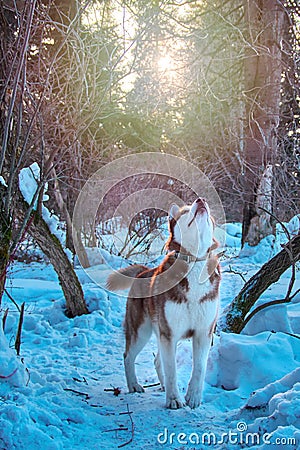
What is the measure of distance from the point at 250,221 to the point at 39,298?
21.1ft

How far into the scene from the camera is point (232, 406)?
11.6 feet

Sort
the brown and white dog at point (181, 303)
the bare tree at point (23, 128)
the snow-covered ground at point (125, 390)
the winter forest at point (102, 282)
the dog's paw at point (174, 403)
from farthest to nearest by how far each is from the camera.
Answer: the brown and white dog at point (181, 303)
the dog's paw at point (174, 403)
the bare tree at point (23, 128)
the winter forest at point (102, 282)
the snow-covered ground at point (125, 390)

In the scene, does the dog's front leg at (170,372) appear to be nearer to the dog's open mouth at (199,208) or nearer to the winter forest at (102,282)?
the winter forest at (102,282)

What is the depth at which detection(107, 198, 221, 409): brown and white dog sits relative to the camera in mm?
3584

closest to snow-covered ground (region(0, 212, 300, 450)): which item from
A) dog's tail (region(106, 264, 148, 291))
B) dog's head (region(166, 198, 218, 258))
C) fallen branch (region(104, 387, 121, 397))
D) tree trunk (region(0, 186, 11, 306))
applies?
fallen branch (region(104, 387, 121, 397))

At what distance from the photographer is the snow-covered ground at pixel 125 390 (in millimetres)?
2590

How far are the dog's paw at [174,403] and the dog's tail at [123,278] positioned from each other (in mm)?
1261

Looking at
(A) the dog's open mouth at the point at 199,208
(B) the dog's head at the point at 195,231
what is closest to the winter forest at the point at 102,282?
(B) the dog's head at the point at 195,231

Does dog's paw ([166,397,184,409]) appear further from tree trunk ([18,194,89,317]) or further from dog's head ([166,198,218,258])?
tree trunk ([18,194,89,317])

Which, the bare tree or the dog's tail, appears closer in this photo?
the bare tree

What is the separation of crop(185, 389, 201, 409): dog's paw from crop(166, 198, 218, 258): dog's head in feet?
3.59

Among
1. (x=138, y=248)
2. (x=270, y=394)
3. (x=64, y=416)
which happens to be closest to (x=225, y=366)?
(x=270, y=394)

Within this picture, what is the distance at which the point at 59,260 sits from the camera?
582cm

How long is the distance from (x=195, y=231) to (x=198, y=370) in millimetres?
1135
